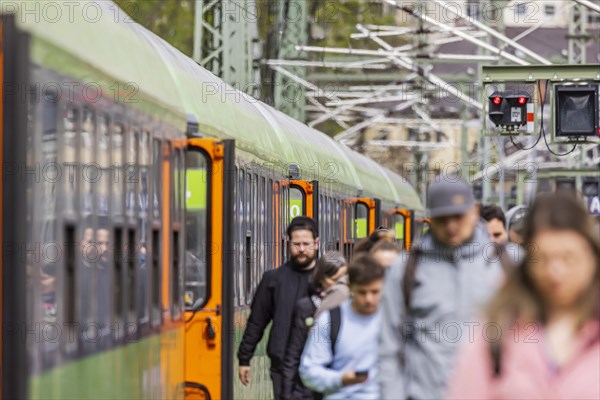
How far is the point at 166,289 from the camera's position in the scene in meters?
10.4

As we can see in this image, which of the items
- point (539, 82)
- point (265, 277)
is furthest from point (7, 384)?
point (539, 82)

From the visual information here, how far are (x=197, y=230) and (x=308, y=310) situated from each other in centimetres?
82

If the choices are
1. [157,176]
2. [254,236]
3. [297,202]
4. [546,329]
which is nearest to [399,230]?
[297,202]

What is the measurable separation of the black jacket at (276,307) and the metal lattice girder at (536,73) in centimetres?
1055

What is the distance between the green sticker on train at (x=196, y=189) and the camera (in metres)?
11.4

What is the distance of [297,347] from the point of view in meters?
11.9

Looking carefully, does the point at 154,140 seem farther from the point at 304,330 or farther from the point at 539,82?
the point at 539,82

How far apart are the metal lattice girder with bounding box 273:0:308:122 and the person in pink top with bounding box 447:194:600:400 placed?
31.0m

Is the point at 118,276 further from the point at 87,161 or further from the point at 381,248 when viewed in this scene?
the point at 381,248

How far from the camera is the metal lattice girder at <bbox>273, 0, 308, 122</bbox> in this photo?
36.8m

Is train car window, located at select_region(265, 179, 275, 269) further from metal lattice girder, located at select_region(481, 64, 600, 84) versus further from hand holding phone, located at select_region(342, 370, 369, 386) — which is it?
metal lattice girder, located at select_region(481, 64, 600, 84)

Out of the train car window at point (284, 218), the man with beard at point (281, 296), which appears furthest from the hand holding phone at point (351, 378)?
the train car window at point (284, 218)

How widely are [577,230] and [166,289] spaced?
5.16 metres

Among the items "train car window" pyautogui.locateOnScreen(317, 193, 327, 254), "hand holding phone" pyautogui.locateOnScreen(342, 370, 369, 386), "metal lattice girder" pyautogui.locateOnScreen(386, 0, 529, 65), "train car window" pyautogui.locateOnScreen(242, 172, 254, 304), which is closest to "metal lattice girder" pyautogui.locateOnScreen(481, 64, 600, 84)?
"metal lattice girder" pyautogui.locateOnScreen(386, 0, 529, 65)
